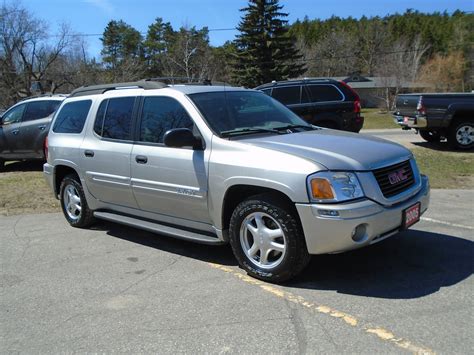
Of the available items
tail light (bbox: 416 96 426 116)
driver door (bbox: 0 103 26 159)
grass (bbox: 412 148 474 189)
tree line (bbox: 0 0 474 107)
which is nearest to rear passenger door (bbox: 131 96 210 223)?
grass (bbox: 412 148 474 189)

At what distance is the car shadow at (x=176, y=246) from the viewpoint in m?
5.29

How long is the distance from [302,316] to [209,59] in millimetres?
56615

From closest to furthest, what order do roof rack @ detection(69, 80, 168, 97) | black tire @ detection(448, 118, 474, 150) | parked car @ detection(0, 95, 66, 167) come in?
roof rack @ detection(69, 80, 168, 97) < parked car @ detection(0, 95, 66, 167) < black tire @ detection(448, 118, 474, 150)

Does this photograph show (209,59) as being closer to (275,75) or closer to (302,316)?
(275,75)

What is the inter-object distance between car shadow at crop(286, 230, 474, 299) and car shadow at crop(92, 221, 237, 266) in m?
1.00

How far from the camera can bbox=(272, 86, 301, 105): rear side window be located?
1289 cm

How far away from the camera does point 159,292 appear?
14.4 feet

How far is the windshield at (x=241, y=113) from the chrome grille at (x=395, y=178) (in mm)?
1286

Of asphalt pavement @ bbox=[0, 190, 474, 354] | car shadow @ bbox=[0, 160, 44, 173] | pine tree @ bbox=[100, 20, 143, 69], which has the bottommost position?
car shadow @ bbox=[0, 160, 44, 173]

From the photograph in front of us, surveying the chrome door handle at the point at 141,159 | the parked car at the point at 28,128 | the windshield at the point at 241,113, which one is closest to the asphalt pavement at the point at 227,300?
the chrome door handle at the point at 141,159

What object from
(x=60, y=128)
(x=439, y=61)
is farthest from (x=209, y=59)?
(x=60, y=128)

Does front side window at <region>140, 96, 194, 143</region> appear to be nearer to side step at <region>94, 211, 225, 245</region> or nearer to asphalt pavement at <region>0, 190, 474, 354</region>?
side step at <region>94, 211, 225, 245</region>

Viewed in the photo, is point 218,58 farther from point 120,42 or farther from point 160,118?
point 160,118

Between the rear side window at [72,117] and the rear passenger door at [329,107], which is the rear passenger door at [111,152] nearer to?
the rear side window at [72,117]
